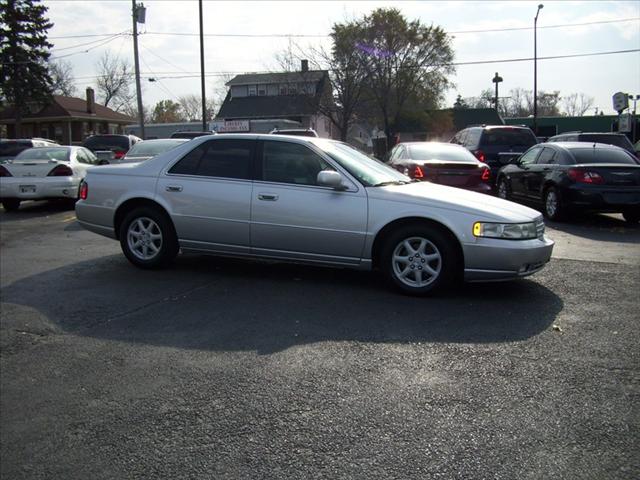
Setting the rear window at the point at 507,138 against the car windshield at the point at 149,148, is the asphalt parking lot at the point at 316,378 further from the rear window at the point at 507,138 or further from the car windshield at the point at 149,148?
the rear window at the point at 507,138

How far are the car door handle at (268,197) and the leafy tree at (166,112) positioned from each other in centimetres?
9650

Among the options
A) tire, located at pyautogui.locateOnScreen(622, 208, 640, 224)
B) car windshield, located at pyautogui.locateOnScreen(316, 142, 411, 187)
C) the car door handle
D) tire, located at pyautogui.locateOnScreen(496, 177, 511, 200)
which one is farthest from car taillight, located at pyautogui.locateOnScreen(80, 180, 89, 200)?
tire, located at pyautogui.locateOnScreen(496, 177, 511, 200)

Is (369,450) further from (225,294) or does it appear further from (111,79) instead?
(111,79)

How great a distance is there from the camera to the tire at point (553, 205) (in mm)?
10891

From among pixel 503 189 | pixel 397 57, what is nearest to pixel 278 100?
pixel 397 57

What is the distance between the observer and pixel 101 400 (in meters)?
3.70

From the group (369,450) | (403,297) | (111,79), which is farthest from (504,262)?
(111,79)

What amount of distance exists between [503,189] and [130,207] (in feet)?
31.8

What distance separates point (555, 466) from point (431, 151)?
907 cm

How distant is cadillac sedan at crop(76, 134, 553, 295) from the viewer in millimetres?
5691

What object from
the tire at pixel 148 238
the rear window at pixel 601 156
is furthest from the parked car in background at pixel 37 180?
the rear window at pixel 601 156

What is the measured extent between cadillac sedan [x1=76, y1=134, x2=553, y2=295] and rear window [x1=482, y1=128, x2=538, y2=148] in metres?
9.75

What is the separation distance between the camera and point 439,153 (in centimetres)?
1137

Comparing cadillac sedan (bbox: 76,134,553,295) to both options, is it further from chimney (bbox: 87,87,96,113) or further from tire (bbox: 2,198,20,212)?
chimney (bbox: 87,87,96,113)
